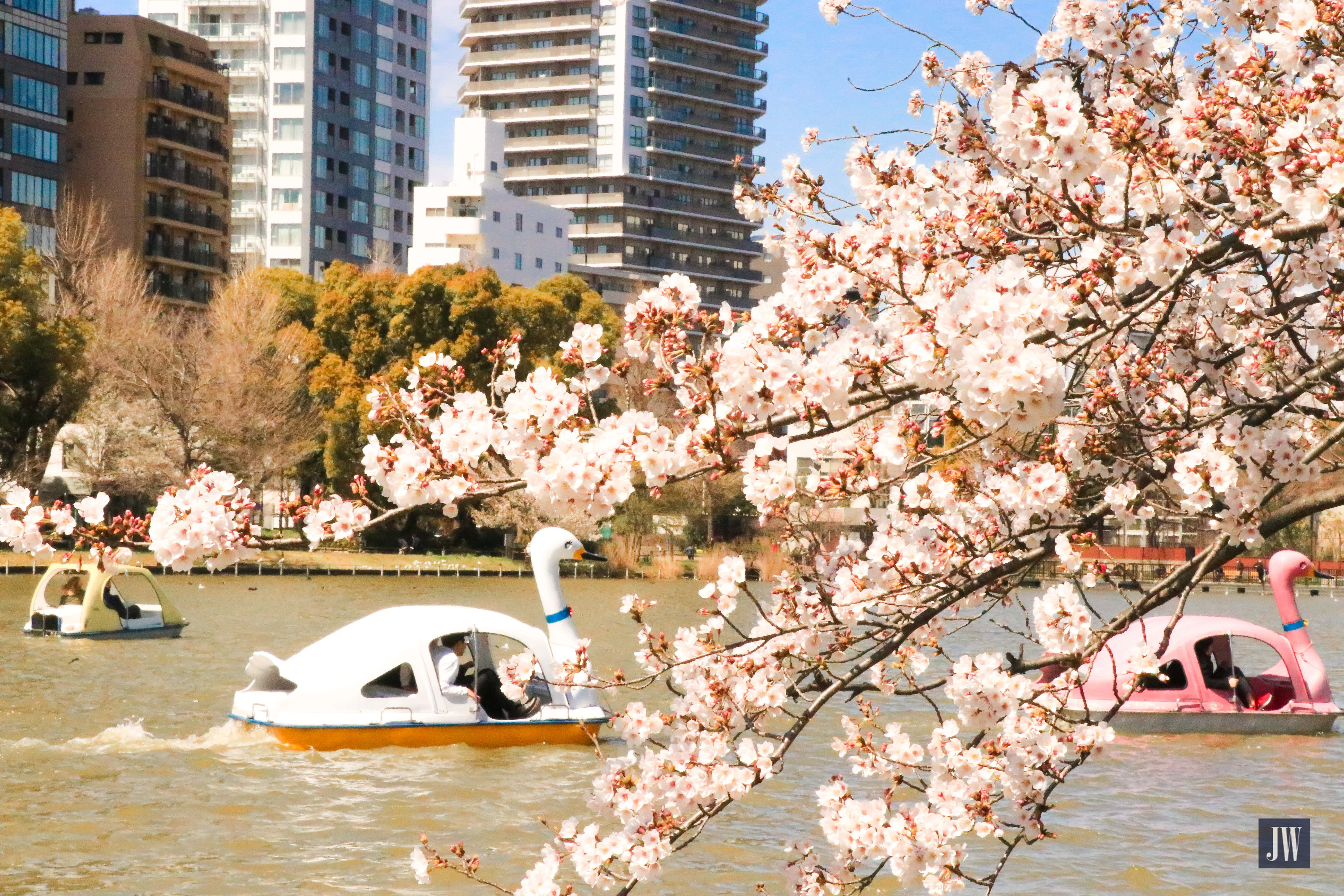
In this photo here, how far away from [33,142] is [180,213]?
31.0 ft

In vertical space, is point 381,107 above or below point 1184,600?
above

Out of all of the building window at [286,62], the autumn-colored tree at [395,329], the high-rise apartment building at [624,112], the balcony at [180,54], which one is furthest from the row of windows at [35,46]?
the high-rise apartment building at [624,112]

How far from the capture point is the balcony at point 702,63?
99.8 meters

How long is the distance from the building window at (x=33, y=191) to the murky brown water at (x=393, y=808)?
43.4 metres

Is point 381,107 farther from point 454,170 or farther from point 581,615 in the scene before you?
point 581,615

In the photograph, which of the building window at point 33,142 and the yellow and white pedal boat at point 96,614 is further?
the building window at point 33,142

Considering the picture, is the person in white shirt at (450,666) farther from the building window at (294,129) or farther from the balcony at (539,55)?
the balcony at (539,55)

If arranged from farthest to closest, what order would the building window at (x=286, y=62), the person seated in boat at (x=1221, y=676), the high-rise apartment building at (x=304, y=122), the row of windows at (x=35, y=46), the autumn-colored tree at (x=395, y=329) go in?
the building window at (x=286, y=62) < the high-rise apartment building at (x=304, y=122) < the row of windows at (x=35, y=46) < the autumn-colored tree at (x=395, y=329) < the person seated in boat at (x=1221, y=676)

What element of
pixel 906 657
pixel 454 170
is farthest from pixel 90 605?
pixel 454 170

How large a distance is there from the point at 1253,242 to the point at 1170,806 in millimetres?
10737

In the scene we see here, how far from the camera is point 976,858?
436 inches

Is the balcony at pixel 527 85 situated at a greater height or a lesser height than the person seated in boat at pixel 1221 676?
greater

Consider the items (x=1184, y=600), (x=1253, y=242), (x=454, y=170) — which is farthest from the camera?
(x=454, y=170)

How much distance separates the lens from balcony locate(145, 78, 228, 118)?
6619 cm
